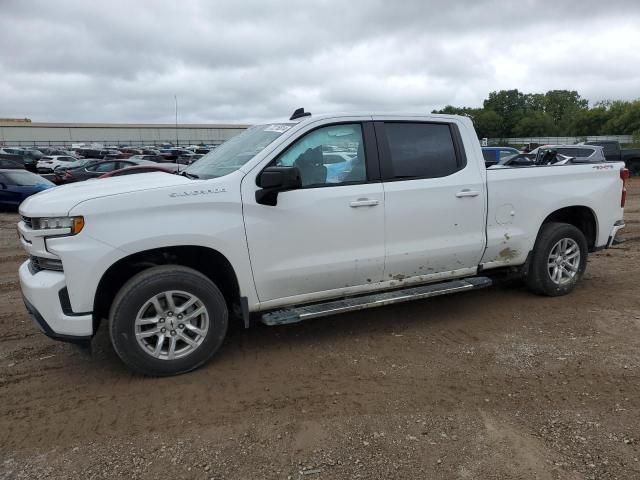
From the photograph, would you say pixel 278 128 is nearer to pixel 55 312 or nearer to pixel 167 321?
pixel 167 321

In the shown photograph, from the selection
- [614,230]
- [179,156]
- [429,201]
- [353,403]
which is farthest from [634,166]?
[353,403]

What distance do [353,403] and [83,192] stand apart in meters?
2.49

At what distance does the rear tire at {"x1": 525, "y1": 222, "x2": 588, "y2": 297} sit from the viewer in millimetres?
5516

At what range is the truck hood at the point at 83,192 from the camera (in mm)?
3652

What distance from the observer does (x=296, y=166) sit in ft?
14.0

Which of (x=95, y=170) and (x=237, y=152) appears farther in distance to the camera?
(x=95, y=170)

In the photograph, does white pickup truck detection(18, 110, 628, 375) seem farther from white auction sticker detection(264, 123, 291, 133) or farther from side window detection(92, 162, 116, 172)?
side window detection(92, 162, 116, 172)

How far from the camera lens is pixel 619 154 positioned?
842 inches

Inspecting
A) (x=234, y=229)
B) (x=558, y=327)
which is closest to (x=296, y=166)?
(x=234, y=229)

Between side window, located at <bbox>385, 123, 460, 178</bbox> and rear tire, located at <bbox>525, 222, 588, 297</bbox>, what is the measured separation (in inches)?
55.9

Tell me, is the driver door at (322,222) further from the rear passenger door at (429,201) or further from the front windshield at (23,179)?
the front windshield at (23,179)

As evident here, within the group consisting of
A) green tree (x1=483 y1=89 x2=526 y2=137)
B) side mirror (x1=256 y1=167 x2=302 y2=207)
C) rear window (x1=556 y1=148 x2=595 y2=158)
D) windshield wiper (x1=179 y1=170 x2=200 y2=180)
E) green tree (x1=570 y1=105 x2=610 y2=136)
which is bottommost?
side mirror (x1=256 y1=167 x2=302 y2=207)

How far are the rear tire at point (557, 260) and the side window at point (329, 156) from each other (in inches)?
90.0

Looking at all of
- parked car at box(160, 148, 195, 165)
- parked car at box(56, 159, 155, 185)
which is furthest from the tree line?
parked car at box(56, 159, 155, 185)
